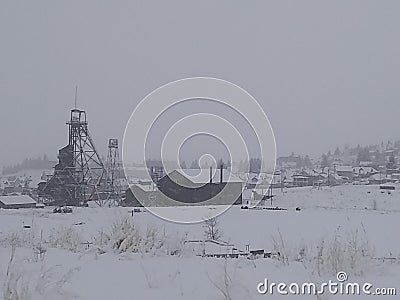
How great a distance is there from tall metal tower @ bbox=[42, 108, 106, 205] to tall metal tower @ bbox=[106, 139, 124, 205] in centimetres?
45

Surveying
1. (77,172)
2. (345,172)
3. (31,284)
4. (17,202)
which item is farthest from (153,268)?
(345,172)

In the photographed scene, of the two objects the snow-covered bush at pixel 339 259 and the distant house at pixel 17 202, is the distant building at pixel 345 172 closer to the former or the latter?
the distant house at pixel 17 202

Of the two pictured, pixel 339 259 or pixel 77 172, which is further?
pixel 77 172

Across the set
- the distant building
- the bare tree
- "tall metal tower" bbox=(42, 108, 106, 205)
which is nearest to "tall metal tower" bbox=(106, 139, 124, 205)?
"tall metal tower" bbox=(42, 108, 106, 205)

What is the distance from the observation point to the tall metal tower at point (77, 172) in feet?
96.7

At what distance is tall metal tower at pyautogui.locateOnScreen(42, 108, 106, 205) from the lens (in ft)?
96.7

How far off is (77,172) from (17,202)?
39.1 feet

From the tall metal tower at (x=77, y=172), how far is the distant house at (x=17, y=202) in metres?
6.23

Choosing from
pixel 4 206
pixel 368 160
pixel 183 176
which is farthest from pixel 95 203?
pixel 368 160

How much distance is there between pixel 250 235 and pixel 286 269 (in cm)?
1534

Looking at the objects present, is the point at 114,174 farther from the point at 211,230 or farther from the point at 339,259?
the point at 339,259

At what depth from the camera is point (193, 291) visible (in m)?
4.40

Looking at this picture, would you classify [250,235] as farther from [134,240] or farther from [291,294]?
[291,294]

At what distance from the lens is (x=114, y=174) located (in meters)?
30.8
